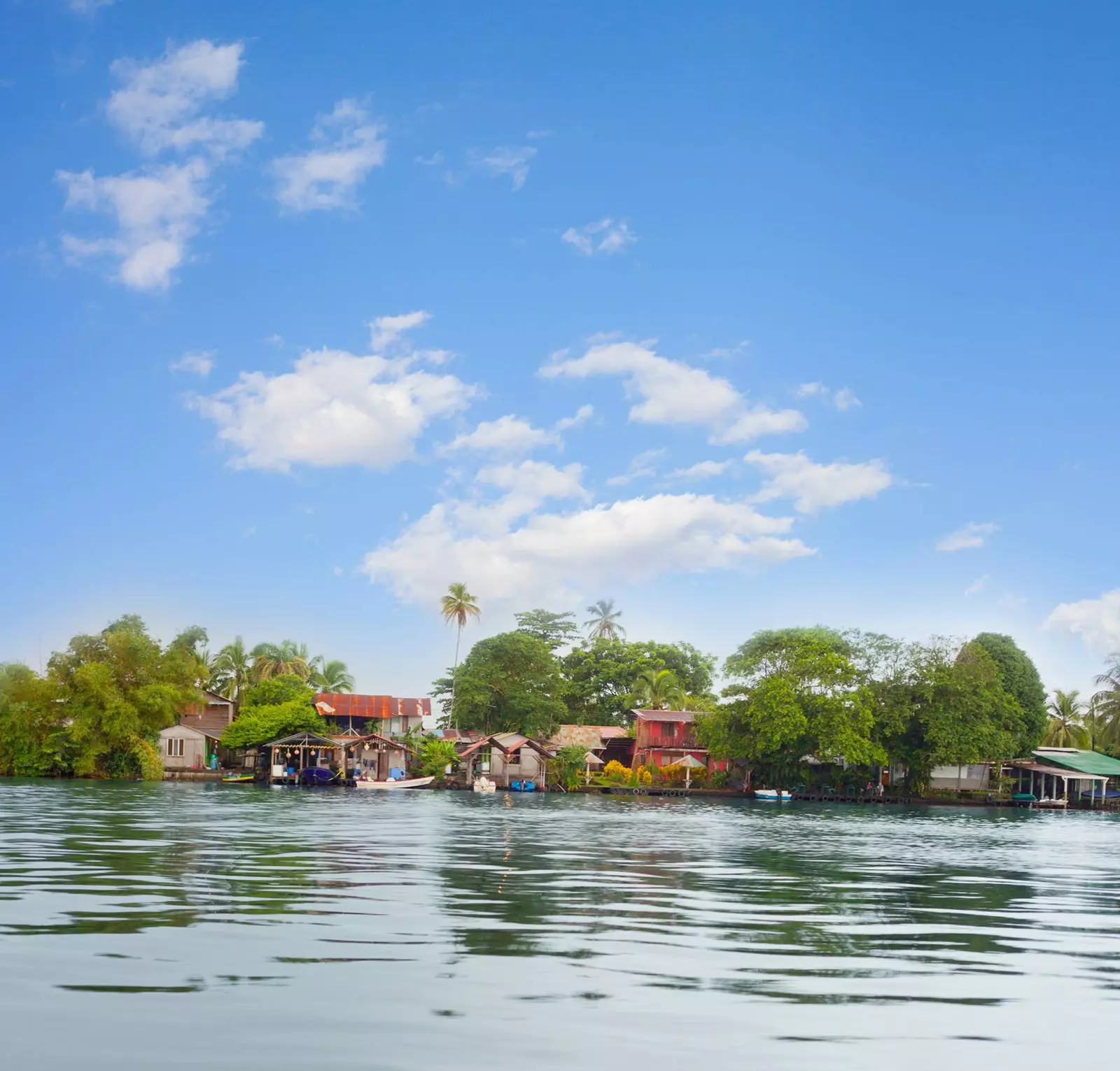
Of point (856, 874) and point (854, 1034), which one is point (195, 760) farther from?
point (854, 1034)

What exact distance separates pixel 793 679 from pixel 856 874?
202 feet

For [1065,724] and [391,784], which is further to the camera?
[1065,724]

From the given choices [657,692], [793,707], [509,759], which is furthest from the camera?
[657,692]

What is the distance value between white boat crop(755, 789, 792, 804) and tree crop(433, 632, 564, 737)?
20.7m

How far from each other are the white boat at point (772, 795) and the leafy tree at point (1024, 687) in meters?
23.3

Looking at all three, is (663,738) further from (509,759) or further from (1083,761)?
(1083,761)

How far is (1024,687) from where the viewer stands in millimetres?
101688

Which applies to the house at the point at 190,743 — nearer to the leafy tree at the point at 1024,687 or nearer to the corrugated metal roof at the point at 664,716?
the corrugated metal roof at the point at 664,716

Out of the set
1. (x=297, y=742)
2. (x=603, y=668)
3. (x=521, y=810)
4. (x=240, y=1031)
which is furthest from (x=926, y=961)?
(x=603, y=668)

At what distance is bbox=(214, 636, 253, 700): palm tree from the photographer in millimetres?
119375

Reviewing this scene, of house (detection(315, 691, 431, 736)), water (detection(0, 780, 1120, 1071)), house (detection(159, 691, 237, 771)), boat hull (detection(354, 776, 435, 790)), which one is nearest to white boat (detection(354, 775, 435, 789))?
boat hull (detection(354, 776, 435, 790))

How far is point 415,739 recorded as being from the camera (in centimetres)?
9625

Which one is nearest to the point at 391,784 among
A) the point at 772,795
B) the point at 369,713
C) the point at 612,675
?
the point at 369,713

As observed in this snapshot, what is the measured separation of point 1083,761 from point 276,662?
7685cm
